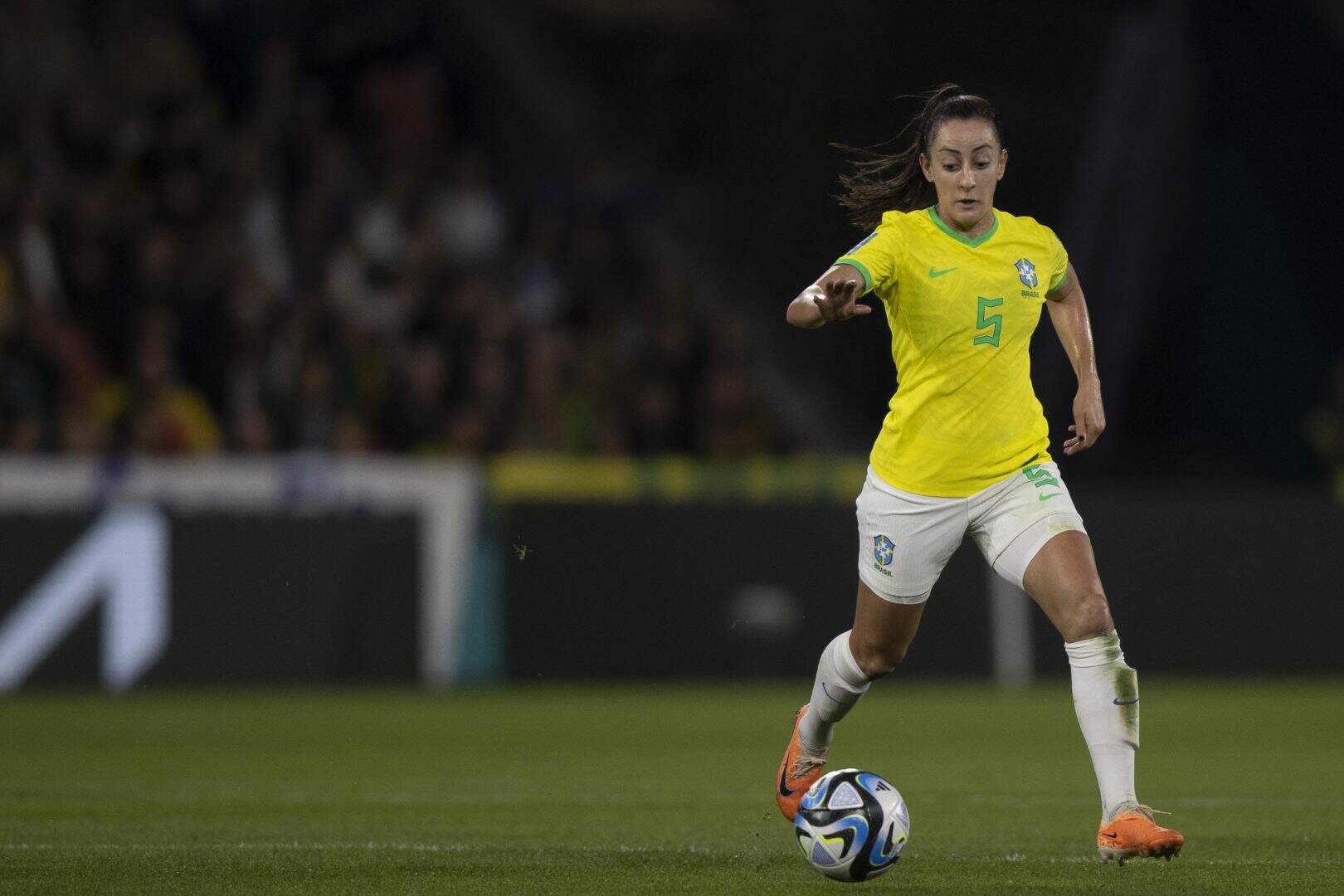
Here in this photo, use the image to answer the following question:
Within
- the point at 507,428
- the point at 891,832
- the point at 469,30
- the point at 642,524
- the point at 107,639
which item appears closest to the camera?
the point at 891,832

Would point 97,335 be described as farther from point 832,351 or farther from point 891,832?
point 891,832

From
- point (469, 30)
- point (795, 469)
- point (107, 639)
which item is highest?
point (469, 30)

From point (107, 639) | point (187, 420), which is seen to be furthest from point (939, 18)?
point (107, 639)

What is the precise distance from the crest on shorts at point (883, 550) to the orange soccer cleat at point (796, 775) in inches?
30.3

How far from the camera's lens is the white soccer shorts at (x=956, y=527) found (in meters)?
6.16

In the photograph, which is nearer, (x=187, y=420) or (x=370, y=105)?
(x=187, y=420)

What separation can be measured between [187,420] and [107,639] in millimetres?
1791

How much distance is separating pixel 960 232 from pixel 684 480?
860cm

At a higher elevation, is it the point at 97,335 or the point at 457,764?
the point at 97,335

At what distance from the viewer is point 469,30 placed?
778 inches

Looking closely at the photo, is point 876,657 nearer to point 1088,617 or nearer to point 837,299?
point 1088,617

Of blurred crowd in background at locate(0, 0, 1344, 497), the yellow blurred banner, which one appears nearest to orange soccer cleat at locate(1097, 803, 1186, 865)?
the yellow blurred banner

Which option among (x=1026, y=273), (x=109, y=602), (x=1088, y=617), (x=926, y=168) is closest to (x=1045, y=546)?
(x=1088, y=617)

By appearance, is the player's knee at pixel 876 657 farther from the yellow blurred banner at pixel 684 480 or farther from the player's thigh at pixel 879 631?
the yellow blurred banner at pixel 684 480
